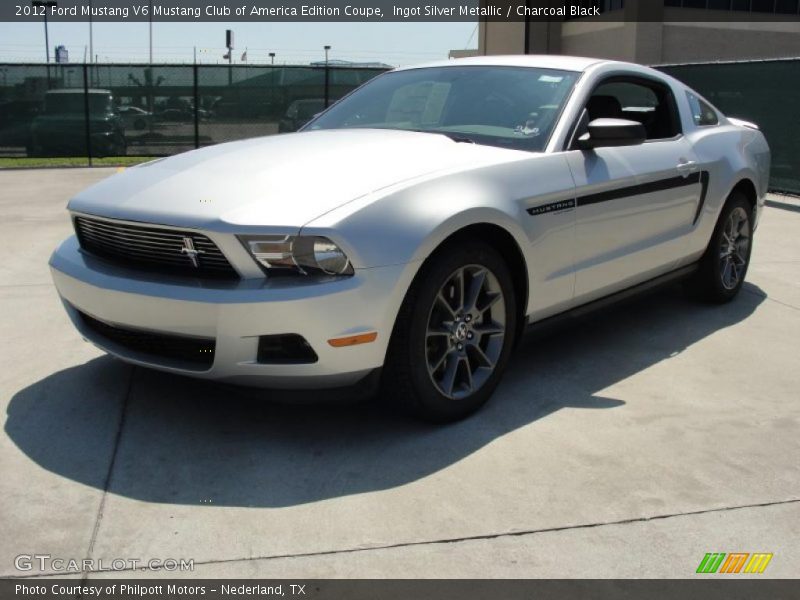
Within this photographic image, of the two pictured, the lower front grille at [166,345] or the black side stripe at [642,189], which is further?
the black side stripe at [642,189]

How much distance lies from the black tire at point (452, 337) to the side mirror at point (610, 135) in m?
0.85

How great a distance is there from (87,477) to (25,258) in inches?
172

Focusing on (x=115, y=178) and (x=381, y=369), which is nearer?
(x=381, y=369)

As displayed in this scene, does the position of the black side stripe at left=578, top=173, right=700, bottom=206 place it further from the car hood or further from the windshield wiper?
the windshield wiper

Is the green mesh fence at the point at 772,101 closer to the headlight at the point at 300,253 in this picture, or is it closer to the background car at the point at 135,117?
the headlight at the point at 300,253

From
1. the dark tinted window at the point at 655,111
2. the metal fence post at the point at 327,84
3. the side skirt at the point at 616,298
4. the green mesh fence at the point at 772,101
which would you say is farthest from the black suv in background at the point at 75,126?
the side skirt at the point at 616,298

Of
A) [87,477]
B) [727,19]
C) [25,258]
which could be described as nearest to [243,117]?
[25,258]

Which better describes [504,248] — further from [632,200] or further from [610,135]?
[632,200]

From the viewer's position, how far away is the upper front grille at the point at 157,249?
131 inches

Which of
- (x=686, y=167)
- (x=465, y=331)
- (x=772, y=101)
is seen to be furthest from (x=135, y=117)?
(x=465, y=331)

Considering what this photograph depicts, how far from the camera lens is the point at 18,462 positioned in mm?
3357

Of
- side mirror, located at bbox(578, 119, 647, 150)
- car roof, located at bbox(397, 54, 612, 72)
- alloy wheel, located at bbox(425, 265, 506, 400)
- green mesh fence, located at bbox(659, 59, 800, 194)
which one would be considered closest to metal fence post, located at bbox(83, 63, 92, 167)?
green mesh fence, located at bbox(659, 59, 800, 194)

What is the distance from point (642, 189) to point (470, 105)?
1.02 metres

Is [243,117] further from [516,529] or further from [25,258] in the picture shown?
[516,529]
